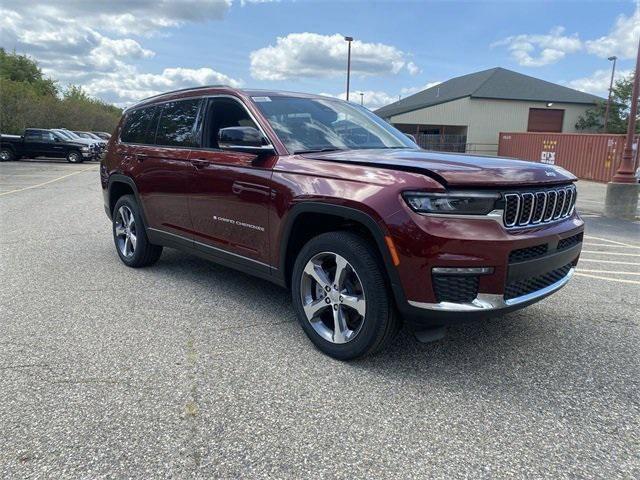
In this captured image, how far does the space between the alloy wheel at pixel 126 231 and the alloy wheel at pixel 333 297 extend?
2.84 meters

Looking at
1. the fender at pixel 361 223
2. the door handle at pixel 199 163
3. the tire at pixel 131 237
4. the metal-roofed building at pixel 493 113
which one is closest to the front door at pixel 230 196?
the door handle at pixel 199 163

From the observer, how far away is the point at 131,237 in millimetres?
5660

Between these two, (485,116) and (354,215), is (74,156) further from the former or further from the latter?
(485,116)

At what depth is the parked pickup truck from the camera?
89.5 feet

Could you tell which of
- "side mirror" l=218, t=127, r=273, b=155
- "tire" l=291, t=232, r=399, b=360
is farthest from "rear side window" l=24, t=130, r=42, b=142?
"tire" l=291, t=232, r=399, b=360

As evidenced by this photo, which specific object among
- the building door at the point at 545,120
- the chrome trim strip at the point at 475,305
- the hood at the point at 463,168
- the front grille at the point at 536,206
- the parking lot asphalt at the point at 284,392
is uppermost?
the building door at the point at 545,120

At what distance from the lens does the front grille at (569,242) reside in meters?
3.31

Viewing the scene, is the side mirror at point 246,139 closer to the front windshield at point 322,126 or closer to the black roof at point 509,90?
the front windshield at point 322,126

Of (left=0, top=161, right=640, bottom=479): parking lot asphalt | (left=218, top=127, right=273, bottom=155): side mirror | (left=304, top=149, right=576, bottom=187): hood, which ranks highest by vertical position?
(left=218, top=127, right=273, bottom=155): side mirror

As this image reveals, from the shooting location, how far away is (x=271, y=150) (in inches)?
146

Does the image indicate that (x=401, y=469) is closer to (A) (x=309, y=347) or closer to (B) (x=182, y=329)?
(A) (x=309, y=347)

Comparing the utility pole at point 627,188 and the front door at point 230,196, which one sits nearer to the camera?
the front door at point 230,196

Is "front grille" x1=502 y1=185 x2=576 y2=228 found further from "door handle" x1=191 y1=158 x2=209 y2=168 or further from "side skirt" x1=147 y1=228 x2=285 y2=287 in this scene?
"door handle" x1=191 y1=158 x2=209 y2=168

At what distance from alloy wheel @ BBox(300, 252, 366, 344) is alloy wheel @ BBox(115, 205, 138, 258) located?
2838 millimetres
